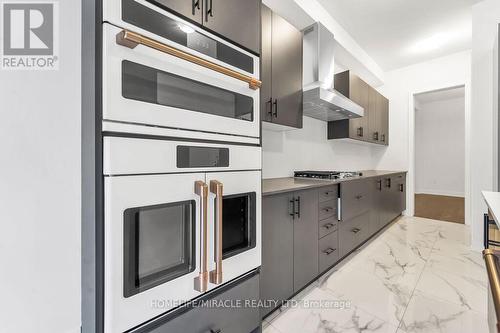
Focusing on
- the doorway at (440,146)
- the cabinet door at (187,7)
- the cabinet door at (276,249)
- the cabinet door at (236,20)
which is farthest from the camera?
the doorway at (440,146)

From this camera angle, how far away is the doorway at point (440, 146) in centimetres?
645

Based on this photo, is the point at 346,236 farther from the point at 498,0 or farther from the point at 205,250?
the point at 498,0

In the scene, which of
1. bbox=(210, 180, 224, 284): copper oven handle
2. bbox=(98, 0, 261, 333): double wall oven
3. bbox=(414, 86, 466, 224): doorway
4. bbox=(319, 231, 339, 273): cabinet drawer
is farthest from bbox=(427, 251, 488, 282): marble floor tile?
bbox=(414, 86, 466, 224): doorway

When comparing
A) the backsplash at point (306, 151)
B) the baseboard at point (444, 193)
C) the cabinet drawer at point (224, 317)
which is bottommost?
the baseboard at point (444, 193)

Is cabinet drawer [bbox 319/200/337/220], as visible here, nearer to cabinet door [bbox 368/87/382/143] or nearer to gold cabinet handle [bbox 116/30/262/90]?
gold cabinet handle [bbox 116/30/262/90]

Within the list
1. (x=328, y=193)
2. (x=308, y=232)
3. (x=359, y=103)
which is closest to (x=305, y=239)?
(x=308, y=232)

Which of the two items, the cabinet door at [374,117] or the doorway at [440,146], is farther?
the doorway at [440,146]

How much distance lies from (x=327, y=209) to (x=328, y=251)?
0.39 m

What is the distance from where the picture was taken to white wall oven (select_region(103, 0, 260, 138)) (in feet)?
2.39

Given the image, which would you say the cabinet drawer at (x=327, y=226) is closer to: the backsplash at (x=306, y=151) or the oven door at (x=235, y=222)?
the backsplash at (x=306, y=151)

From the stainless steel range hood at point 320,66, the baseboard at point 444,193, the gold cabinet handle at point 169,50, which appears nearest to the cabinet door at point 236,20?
the gold cabinet handle at point 169,50

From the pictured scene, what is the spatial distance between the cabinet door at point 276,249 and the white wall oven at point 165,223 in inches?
14.2

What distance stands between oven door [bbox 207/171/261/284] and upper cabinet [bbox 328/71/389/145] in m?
2.39
